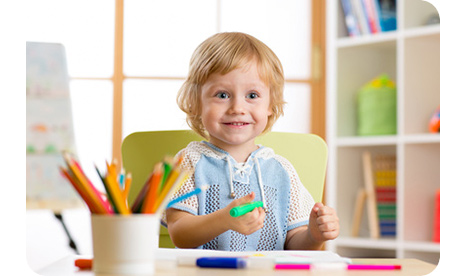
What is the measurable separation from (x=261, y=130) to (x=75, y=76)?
228 mm

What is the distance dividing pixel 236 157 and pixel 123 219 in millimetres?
258

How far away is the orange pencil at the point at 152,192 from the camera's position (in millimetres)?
395

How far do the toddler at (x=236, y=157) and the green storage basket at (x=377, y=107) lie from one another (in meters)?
0.22

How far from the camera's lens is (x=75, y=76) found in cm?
64

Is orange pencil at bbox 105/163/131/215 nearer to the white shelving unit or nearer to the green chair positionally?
the green chair

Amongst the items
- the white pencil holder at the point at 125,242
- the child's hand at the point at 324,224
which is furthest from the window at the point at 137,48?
the white pencil holder at the point at 125,242

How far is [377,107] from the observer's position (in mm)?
895

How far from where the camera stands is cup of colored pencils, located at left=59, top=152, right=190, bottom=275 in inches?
15.6

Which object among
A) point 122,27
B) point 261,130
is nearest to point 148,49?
point 122,27

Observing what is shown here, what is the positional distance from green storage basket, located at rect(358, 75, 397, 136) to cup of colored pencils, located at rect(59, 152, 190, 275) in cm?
50

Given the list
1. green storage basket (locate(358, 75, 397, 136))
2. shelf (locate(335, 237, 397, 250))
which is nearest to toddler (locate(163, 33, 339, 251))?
shelf (locate(335, 237, 397, 250))

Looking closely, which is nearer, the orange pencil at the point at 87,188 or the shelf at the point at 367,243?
the orange pencil at the point at 87,188

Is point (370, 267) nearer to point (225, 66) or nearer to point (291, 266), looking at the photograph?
point (291, 266)

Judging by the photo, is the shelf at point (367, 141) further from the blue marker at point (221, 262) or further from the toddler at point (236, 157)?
the blue marker at point (221, 262)
